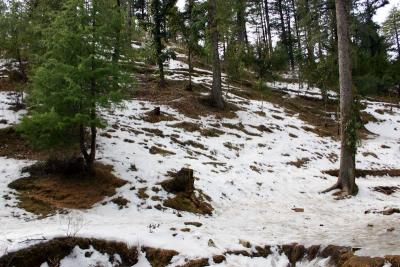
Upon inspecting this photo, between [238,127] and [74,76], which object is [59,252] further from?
[238,127]

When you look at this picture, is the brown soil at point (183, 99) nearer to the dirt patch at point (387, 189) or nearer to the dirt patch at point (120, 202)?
the dirt patch at point (387, 189)

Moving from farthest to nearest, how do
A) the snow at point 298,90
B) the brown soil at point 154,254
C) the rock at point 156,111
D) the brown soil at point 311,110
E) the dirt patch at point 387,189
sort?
1. the snow at point 298,90
2. the brown soil at point 311,110
3. the rock at point 156,111
4. the dirt patch at point 387,189
5. the brown soil at point 154,254

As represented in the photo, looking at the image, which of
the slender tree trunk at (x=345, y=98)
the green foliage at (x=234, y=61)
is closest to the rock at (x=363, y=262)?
the slender tree trunk at (x=345, y=98)

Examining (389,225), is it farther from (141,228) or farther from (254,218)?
(141,228)

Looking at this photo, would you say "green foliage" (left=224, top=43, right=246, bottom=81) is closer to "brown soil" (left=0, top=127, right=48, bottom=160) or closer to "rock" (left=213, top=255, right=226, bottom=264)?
"brown soil" (left=0, top=127, right=48, bottom=160)

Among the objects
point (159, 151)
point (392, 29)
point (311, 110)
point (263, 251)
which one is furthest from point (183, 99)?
point (392, 29)

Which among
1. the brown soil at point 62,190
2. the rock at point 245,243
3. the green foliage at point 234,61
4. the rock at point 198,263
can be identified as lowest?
the rock at point 245,243

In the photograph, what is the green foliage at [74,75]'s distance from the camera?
10.6 m

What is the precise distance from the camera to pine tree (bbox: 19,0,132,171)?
34.8 feet

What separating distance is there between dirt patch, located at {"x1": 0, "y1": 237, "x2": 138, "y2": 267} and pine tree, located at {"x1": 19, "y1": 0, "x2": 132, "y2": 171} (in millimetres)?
3471

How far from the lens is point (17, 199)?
10.2 metres

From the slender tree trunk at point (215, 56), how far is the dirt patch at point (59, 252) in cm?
1771

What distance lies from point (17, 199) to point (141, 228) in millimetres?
3435

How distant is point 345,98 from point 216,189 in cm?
545
